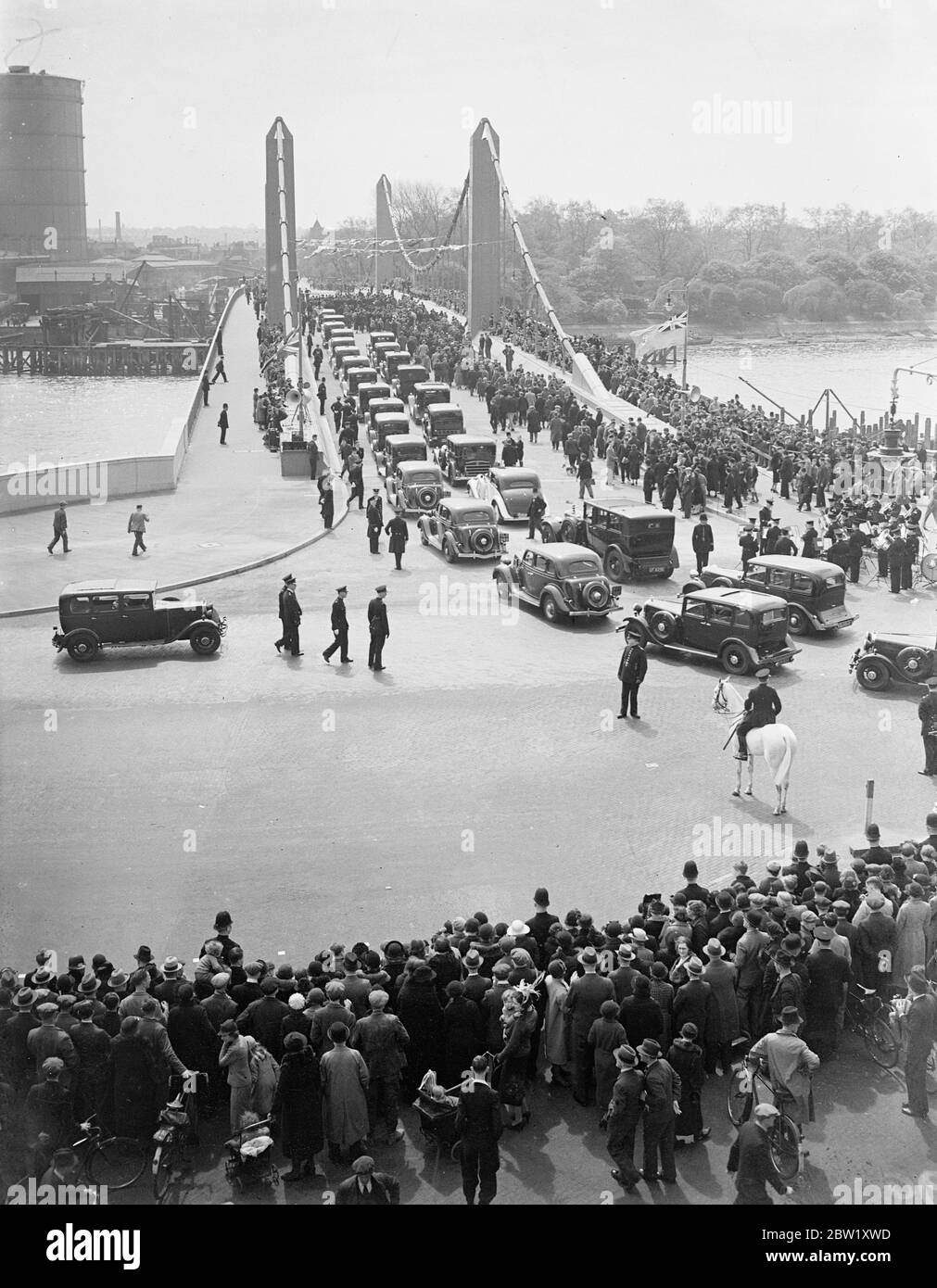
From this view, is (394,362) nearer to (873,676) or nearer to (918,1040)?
(873,676)

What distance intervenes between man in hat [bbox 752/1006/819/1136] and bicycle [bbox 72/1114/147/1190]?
4206 mm

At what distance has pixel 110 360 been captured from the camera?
425 feet

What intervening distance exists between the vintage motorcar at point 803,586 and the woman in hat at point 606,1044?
1368cm

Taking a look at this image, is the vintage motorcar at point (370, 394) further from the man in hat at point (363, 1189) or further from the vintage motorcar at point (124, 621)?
the man in hat at point (363, 1189)

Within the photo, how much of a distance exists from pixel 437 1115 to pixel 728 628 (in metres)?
12.9

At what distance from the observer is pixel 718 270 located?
129 m

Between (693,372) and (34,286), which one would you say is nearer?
(693,372)

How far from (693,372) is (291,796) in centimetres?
9099

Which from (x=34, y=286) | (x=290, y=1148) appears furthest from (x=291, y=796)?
(x=34, y=286)

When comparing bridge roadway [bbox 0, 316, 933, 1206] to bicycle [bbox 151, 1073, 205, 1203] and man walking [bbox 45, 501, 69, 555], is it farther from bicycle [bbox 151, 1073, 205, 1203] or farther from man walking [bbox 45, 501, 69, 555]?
man walking [bbox 45, 501, 69, 555]

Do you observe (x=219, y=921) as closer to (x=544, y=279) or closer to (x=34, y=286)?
(x=544, y=279)

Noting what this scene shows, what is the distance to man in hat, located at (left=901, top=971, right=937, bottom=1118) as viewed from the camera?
9633 millimetres

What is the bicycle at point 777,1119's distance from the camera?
920 cm

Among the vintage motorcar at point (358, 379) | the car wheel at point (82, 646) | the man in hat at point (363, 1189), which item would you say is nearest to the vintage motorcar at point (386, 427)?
the vintage motorcar at point (358, 379)
